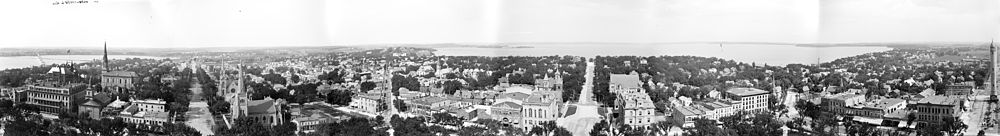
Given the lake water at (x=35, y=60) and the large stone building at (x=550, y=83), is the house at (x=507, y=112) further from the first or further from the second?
the lake water at (x=35, y=60)

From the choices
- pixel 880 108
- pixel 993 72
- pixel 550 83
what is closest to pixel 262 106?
pixel 550 83

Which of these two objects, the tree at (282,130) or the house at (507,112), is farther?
the tree at (282,130)

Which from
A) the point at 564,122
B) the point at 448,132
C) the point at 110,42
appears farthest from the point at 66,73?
the point at 564,122

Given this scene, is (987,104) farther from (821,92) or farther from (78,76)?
(78,76)

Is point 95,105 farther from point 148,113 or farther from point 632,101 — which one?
point 632,101

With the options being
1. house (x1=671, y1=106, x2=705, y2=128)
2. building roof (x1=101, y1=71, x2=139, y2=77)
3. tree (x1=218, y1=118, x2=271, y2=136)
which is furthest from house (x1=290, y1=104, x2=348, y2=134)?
house (x1=671, y1=106, x2=705, y2=128)

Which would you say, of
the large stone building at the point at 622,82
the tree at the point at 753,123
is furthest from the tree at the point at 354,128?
the tree at the point at 753,123
